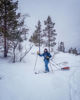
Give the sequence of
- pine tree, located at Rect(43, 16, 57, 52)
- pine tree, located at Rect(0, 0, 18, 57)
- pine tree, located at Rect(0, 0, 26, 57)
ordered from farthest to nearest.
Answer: pine tree, located at Rect(43, 16, 57, 52), pine tree, located at Rect(0, 0, 18, 57), pine tree, located at Rect(0, 0, 26, 57)

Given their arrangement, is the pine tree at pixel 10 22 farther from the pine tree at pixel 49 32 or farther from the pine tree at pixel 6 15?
the pine tree at pixel 49 32

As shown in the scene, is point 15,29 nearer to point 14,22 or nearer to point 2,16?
point 14,22

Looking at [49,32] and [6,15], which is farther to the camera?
[49,32]

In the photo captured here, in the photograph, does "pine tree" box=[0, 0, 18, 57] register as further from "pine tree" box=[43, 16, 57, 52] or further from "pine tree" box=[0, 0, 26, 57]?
"pine tree" box=[43, 16, 57, 52]

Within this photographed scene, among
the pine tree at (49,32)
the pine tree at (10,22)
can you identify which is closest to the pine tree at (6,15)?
the pine tree at (10,22)

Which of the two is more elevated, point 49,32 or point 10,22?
point 49,32

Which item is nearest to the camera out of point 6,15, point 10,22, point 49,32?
point 6,15

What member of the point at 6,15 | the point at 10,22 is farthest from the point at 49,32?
the point at 6,15

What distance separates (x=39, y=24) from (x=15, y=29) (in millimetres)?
13096

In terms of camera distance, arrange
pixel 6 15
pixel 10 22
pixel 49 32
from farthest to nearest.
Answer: pixel 49 32 → pixel 10 22 → pixel 6 15

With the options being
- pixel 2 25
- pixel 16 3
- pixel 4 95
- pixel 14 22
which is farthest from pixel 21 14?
pixel 4 95

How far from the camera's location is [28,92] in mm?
3377

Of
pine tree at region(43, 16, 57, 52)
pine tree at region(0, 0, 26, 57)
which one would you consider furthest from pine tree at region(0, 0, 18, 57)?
pine tree at region(43, 16, 57, 52)

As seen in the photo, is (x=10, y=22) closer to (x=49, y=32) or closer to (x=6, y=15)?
(x=6, y=15)
